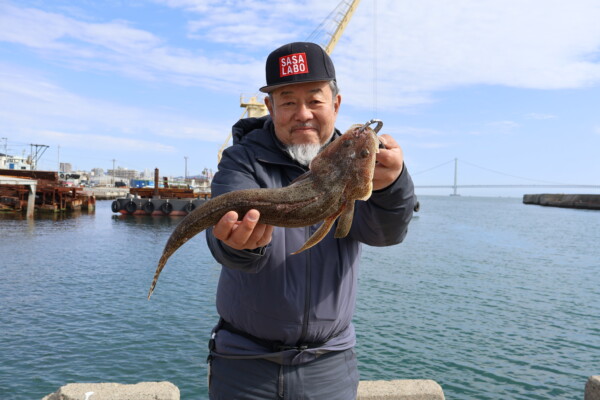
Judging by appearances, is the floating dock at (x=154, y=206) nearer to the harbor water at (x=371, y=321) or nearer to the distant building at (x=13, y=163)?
the harbor water at (x=371, y=321)

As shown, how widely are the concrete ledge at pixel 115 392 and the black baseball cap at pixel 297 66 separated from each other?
4.10 metres

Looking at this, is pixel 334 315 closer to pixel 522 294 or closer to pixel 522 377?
pixel 522 377

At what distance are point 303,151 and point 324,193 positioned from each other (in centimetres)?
65

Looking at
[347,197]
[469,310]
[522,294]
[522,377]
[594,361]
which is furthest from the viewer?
[522,294]

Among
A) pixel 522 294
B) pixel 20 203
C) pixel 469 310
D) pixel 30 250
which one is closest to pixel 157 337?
pixel 469 310

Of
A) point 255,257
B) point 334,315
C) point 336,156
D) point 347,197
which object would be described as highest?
point 336,156

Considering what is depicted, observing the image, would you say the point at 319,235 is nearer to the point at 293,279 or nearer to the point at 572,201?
the point at 293,279

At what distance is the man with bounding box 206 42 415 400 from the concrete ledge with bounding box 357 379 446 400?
2.51m

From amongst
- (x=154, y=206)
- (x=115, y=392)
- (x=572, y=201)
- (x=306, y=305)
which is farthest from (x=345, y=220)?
(x=572, y=201)

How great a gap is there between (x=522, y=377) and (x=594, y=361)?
353cm

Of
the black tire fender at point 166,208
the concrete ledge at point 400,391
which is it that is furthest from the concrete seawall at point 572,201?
the concrete ledge at point 400,391

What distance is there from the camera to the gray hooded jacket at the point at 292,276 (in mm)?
3131

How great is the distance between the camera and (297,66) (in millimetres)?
3201

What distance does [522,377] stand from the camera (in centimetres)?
1245
